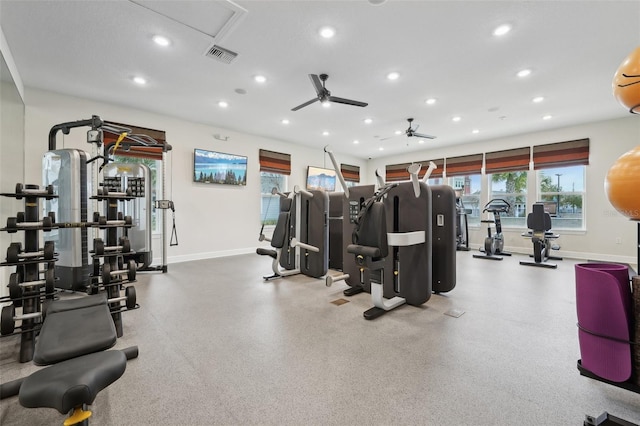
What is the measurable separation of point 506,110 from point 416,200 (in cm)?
385

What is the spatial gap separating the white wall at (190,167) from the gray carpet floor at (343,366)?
A: 9.10ft

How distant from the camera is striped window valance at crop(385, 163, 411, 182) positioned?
947 cm

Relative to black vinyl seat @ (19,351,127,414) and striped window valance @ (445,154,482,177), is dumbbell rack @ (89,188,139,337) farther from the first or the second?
striped window valance @ (445,154,482,177)

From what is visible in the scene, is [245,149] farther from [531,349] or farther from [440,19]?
[531,349]

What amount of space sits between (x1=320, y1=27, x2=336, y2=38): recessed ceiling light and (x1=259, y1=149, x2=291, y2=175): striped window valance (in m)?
4.58

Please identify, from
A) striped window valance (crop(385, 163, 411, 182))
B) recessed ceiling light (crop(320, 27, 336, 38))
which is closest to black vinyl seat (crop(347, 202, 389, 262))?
recessed ceiling light (crop(320, 27, 336, 38))

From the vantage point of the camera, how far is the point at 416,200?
312cm

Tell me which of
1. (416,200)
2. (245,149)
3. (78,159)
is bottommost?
(416,200)

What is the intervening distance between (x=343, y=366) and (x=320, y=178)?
7.19 metres

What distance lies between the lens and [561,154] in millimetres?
6461

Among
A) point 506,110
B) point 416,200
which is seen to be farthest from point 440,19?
point 506,110

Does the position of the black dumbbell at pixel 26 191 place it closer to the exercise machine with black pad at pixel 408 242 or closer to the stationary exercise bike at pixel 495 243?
the exercise machine with black pad at pixel 408 242

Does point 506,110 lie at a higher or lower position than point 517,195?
higher

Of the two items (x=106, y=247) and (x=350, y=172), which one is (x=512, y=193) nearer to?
(x=350, y=172)
